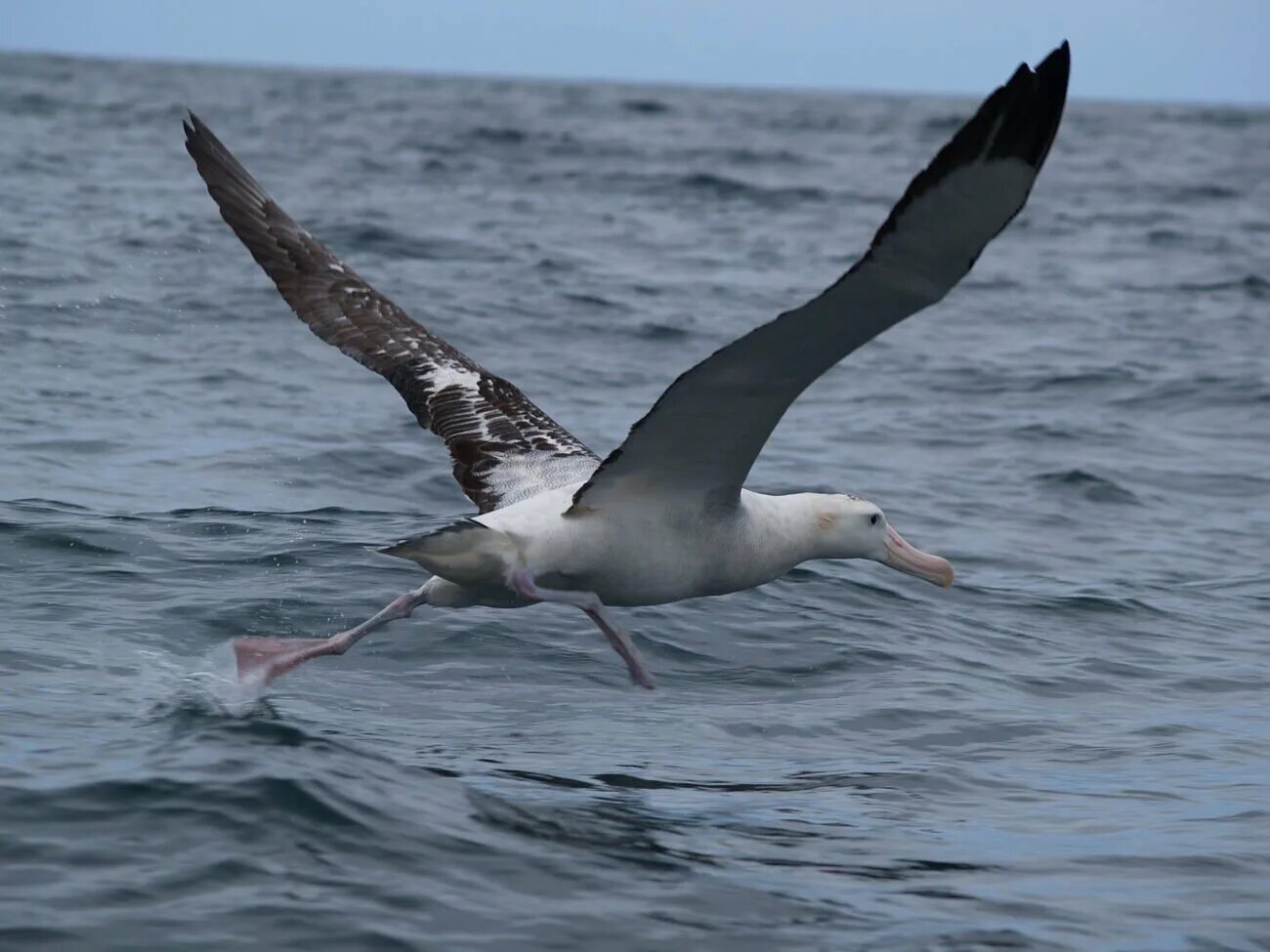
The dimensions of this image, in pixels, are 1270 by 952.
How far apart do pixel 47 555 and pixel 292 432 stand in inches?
147

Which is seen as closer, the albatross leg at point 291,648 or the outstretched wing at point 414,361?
the albatross leg at point 291,648

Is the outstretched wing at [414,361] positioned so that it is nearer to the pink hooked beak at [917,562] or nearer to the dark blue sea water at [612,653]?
the dark blue sea water at [612,653]

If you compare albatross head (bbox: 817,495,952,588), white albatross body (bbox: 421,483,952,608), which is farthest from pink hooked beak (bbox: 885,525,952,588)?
white albatross body (bbox: 421,483,952,608)

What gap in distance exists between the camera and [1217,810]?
266 inches

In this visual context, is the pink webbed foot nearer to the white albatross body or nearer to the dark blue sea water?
the dark blue sea water

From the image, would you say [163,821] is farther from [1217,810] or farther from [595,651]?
[1217,810]

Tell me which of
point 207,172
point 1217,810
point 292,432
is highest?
point 207,172

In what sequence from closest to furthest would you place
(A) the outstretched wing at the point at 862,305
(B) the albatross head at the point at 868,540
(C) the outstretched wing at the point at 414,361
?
1. (A) the outstretched wing at the point at 862,305
2. (B) the albatross head at the point at 868,540
3. (C) the outstretched wing at the point at 414,361

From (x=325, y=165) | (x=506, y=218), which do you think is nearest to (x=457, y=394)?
(x=506, y=218)

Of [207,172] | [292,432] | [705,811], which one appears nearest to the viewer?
[705,811]

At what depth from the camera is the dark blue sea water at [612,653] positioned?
5371mm

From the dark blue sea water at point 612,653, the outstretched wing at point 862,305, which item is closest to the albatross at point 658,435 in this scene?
the outstretched wing at point 862,305

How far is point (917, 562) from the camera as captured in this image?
26.2 feet

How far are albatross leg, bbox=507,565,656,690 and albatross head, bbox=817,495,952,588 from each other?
1079mm
